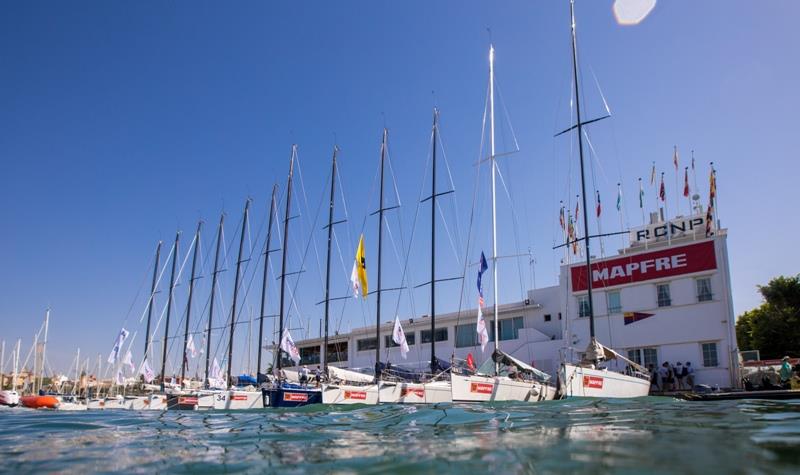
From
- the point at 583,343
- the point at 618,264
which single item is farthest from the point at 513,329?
the point at 618,264

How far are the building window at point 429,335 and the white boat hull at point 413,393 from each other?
22.6 metres

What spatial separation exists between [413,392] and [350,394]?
10.5 feet

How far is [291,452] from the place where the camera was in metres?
7.07

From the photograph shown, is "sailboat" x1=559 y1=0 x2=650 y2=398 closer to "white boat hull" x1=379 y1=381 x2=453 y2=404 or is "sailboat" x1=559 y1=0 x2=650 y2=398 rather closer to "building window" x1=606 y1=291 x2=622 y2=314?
"white boat hull" x1=379 y1=381 x2=453 y2=404

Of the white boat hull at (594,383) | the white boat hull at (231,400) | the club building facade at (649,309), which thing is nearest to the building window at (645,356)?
the club building facade at (649,309)

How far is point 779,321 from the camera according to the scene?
46219 millimetres

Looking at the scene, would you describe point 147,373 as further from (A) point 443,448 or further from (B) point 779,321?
(B) point 779,321

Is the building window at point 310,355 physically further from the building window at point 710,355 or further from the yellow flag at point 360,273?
the building window at point 710,355

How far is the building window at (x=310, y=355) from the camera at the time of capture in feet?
218

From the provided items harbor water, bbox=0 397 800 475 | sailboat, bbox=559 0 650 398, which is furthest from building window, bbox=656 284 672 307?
harbor water, bbox=0 397 800 475

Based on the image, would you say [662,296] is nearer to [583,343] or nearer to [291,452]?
[583,343]

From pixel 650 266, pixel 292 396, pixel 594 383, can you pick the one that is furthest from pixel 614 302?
pixel 292 396

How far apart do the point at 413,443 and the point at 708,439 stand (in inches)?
152

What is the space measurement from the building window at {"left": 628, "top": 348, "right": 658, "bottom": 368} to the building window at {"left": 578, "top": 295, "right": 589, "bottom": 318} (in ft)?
13.1
